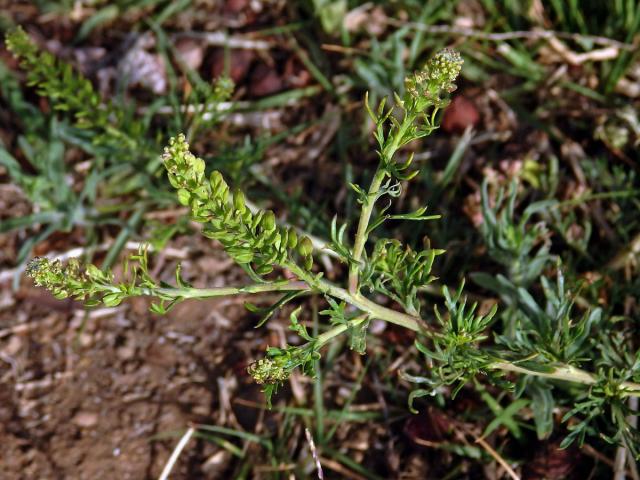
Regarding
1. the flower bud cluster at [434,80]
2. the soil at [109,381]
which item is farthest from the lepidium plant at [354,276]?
the soil at [109,381]

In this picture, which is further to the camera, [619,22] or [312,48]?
[312,48]

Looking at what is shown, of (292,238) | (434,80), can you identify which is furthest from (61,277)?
(434,80)

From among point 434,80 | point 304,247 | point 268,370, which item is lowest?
point 268,370

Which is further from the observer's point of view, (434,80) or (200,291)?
(200,291)

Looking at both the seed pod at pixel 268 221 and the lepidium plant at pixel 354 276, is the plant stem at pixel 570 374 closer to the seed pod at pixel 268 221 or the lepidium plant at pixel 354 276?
the lepidium plant at pixel 354 276

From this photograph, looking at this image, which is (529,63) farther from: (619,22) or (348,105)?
(348,105)

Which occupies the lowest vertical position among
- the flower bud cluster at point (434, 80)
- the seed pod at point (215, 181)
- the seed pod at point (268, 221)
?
the seed pod at point (268, 221)

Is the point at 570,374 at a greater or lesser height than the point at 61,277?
lesser

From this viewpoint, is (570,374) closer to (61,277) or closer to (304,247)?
(304,247)

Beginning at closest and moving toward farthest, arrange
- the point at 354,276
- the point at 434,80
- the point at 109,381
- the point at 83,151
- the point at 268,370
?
the point at 434,80 → the point at 268,370 → the point at 354,276 → the point at 109,381 → the point at 83,151

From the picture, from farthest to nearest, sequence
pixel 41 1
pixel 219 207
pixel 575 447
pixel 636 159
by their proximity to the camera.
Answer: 1. pixel 41 1
2. pixel 636 159
3. pixel 575 447
4. pixel 219 207

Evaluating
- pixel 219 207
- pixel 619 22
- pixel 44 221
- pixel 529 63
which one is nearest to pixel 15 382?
pixel 44 221
